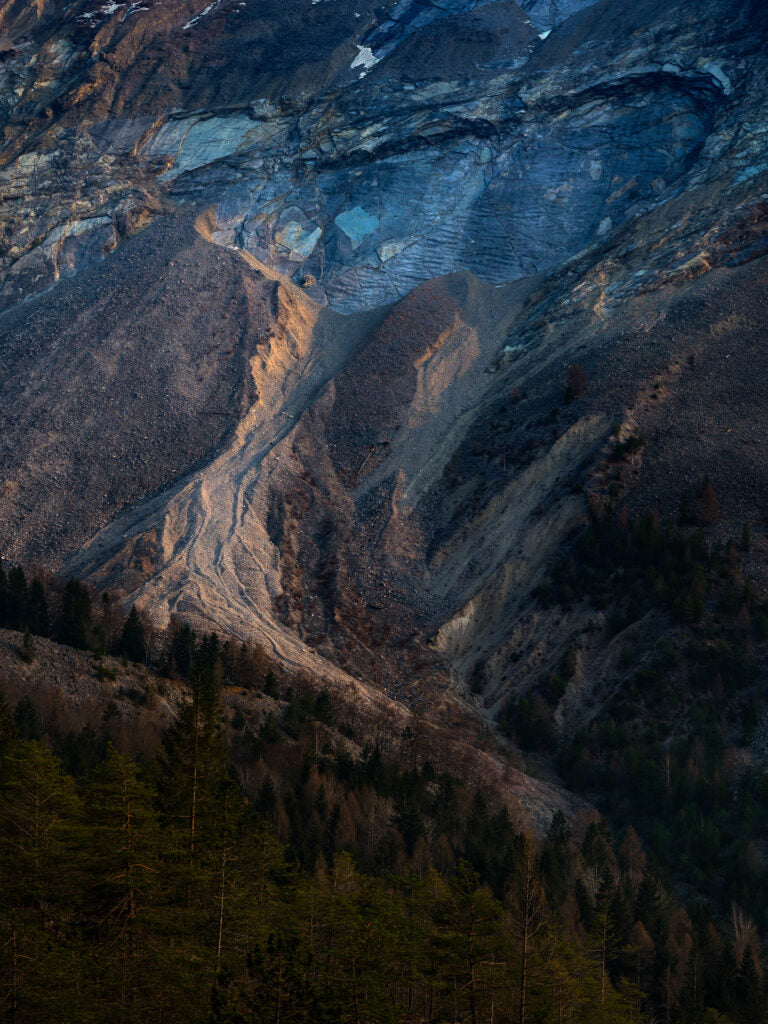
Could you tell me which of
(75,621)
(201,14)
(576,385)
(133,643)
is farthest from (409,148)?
(75,621)

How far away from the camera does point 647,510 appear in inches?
2931

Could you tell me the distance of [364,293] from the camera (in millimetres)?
115875

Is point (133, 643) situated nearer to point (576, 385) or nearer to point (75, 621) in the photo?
point (75, 621)

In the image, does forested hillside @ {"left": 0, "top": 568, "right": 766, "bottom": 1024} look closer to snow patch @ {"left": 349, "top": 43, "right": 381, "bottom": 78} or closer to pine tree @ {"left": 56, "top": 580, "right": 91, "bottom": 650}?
pine tree @ {"left": 56, "top": 580, "right": 91, "bottom": 650}

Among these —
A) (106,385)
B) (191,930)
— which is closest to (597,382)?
(106,385)

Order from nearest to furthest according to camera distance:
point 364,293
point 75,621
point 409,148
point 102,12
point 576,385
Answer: point 75,621, point 576,385, point 364,293, point 409,148, point 102,12

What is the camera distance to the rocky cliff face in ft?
255

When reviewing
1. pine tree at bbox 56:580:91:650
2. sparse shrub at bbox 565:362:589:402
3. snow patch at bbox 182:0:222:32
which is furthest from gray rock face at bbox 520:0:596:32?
pine tree at bbox 56:580:91:650

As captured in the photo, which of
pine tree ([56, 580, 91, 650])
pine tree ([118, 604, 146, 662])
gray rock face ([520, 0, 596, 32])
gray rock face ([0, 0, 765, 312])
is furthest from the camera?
gray rock face ([520, 0, 596, 32])

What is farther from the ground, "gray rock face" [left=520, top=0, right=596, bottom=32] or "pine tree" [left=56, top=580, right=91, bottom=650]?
"pine tree" [left=56, top=580, right=91, bottom=650]

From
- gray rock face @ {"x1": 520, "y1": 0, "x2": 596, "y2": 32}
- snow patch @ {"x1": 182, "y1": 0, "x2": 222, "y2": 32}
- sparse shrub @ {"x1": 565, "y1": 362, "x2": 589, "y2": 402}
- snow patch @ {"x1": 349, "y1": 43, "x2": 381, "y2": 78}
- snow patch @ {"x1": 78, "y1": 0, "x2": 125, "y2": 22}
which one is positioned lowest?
sparse shrub @ {"x1": 565, "y1": 362, "x2": 589, "y2": 402}

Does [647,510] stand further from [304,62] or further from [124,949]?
[304,62]

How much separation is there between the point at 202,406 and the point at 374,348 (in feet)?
59.0

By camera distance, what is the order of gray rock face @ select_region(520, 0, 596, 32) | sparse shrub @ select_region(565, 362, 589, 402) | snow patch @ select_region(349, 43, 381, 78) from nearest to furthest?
sparse shrub @ select_region(565, 362, 589, 402)
snow patch @ select_region(349, 43, 381, 78)
gray rock face @ select_region(520, 0, 596, 32)
